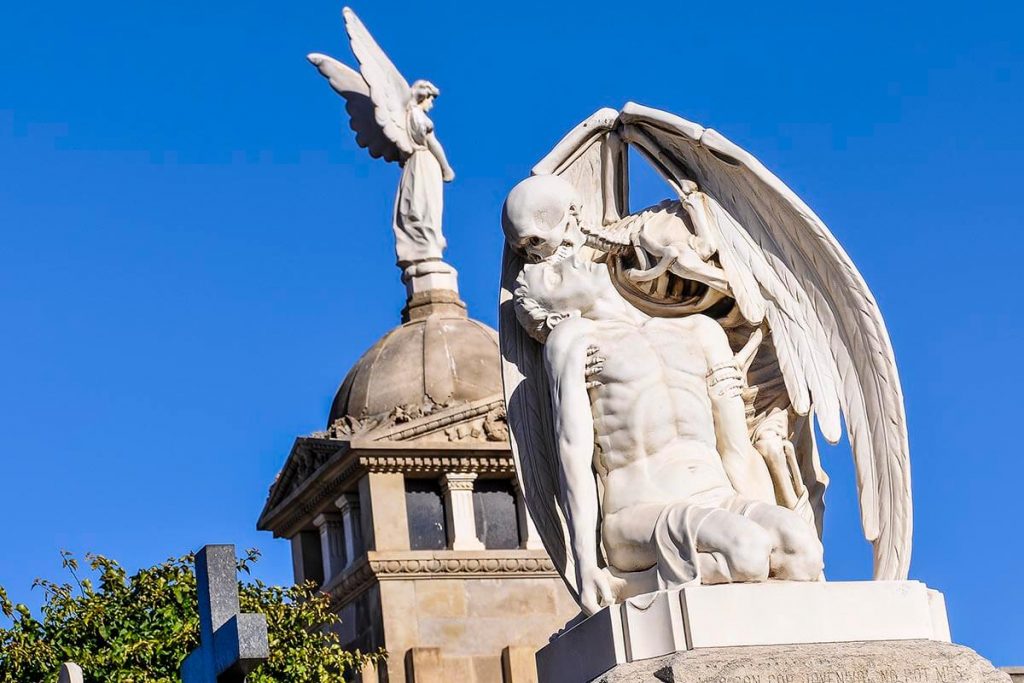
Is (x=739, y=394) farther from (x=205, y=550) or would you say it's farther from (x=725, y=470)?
(x=205, y=550)

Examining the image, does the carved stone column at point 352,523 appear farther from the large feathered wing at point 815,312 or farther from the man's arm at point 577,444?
the man's arm at point 577,444

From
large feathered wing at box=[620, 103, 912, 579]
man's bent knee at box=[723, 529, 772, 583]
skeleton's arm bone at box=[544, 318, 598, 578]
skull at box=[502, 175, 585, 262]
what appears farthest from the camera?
skull at box=[502, 175, 585, 262]

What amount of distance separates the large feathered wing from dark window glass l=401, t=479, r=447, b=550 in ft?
37.4

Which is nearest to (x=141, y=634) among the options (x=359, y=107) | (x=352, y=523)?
(x=352, y=523)

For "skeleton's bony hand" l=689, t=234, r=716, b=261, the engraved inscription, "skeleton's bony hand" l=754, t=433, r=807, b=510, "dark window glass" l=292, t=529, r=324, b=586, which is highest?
"dark window glass" l=292, t=529, r=324, b=586

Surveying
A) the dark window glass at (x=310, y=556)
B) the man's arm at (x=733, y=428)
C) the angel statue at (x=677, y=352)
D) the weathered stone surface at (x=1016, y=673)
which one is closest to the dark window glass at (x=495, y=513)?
the dark window glass at (x=310, y=556)

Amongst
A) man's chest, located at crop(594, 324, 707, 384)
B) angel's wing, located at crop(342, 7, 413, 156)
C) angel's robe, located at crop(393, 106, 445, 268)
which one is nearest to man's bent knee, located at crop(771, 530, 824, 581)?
man's chest, located at crop(594, 324, 707, 384)

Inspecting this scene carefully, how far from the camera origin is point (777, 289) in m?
12.4

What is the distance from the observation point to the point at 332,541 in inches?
960

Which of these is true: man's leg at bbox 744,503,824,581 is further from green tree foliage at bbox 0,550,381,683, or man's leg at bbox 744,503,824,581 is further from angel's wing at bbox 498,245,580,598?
green tree foliage at bbox 0,550,381,683

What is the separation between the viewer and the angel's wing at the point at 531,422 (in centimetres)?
1209

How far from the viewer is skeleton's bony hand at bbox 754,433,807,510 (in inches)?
475

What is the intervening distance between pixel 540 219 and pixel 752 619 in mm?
2440

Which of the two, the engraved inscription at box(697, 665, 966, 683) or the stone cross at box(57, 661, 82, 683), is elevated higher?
the stone cross at box(57, 661, 82, 683)
